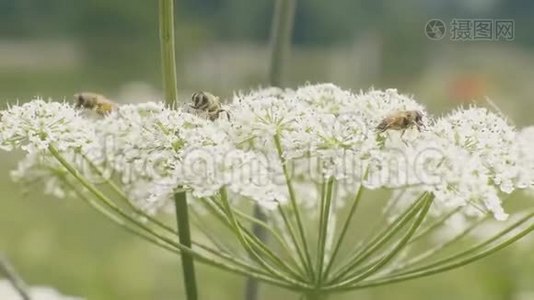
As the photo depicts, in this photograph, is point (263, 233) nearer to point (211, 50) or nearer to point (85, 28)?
point (211, 50)

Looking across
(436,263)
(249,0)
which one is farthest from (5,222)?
(249,0)

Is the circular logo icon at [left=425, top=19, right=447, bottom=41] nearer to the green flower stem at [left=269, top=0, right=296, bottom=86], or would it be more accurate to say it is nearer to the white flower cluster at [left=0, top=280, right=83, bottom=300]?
the green flower stem at [left=269, top=0, right=296, bottom=86]

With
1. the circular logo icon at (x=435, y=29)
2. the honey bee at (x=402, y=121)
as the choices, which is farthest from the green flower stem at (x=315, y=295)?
the circular logo icon at (x=435, y=29)

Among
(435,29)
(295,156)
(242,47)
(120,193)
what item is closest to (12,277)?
(120,193)

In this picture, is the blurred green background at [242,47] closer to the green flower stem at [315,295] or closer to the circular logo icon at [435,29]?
the circular logo icon at [435,29]

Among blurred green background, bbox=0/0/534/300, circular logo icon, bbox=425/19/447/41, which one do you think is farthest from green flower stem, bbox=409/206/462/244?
blurred green background, bbox=0/0/534/300

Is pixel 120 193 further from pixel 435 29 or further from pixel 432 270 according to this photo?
pixel 435 29

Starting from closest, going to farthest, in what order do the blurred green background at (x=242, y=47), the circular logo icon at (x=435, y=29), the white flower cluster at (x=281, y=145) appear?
the white flower cluster at (x=281, y=145)
the circular logo icon at (x=435, y=29)
the blurred green background at (x=242, y=47)
